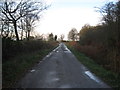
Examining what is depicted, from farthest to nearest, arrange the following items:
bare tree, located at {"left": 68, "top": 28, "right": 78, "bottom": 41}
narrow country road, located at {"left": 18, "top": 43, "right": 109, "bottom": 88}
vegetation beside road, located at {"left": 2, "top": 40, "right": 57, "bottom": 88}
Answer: bare tree, located at {"left": 68, "top": 28, "right": 78, "bottom": 41}
vegetation beside road, located at {"left": 2, "top": 40, "right": 57, "bottom": 88}
narrow country road, located at {"left": 18, "top": 43, "right": 109, "bottom": 88}

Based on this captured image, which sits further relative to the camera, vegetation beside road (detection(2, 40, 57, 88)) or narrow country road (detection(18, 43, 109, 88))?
vegetation beside road (detection(2, 40, 57, 88))

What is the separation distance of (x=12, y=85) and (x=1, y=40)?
903 centimetres

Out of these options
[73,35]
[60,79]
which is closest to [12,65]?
[60,79]

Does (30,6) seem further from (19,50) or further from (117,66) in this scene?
(117,66)

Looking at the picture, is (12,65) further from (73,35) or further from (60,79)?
(73,35)

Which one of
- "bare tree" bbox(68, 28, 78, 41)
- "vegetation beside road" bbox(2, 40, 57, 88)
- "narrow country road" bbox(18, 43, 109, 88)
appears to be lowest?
"narrow country road" bbox(18, 43, 109, 88)

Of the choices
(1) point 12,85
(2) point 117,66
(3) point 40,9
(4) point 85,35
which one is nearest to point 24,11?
(3) point 40,9

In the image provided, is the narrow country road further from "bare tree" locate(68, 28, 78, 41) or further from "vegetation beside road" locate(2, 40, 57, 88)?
"bare tree" locate(68, 28, 78, 41)

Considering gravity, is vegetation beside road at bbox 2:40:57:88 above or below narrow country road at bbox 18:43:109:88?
above

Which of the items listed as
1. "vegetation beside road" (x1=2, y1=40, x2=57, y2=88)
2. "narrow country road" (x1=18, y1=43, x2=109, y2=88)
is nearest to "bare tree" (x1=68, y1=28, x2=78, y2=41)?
"vegetation beside road" (x1=2, y1=40, x2=57, y2=88)

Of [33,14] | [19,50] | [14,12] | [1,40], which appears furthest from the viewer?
[33,14]

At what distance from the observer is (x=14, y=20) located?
36.0m

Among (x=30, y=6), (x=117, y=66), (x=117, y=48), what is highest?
(x=30, y=6)

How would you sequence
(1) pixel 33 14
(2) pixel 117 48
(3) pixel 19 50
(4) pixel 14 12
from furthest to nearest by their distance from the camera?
(1) pixel 33 14, (4) pixel 14 12, (3) pixel 19 50, (2) pixel 117 48
